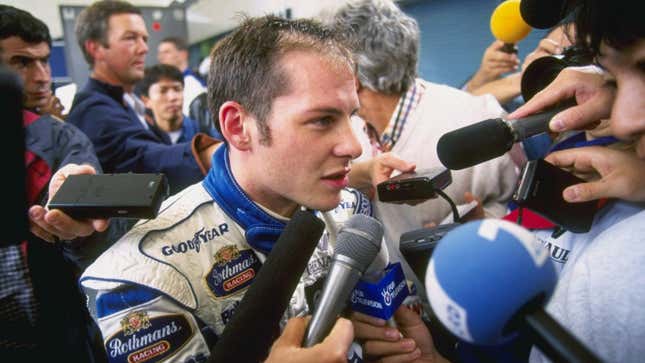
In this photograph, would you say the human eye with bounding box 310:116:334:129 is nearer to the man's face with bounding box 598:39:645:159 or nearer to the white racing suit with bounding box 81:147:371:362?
the white racing suit with bounding box 81:147:371:362

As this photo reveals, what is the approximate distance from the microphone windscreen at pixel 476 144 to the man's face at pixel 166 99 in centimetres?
290

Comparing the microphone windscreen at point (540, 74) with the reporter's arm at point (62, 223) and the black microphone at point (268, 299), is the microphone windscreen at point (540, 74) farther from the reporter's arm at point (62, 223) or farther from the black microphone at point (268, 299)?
the reporter's arm at point (62, 223)

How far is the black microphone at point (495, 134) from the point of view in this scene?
0.71 metres

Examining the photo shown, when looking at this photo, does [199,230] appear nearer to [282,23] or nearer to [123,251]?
[123,251]

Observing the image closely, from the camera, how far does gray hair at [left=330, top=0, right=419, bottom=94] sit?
56.0 inches

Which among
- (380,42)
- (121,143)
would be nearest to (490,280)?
(380,42)

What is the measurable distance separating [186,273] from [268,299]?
0.32m

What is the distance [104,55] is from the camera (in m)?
2.23

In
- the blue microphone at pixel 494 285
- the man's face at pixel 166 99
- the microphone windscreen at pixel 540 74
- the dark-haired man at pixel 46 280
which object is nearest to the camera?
the blue microphone at pixel 494 285

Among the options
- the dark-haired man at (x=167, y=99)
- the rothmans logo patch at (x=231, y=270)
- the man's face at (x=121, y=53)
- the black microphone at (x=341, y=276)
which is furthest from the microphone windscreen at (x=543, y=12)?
the dark-haired man at (x=167, y=99)

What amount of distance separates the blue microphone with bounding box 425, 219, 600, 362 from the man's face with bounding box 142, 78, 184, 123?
326 centimetres

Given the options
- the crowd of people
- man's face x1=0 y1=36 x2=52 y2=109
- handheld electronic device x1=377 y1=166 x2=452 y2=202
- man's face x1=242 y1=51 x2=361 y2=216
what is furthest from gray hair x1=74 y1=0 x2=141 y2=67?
handheld electronic device x1=377 y1=166 x2=452 y2=202

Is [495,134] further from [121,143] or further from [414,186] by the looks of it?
[121,143]

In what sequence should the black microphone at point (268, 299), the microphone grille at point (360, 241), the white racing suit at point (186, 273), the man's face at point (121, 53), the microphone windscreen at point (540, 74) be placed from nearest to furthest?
the black microphone at point (268, 299) → the microphone grille at point (360, 241) → the white racing suit at point (186, 273) → the microphone windscreen at point (540, 74) → the man's face at point (121, 53)
